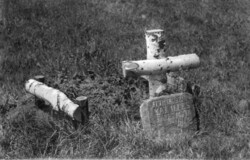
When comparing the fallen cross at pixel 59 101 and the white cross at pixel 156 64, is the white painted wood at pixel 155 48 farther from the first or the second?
the fallen cross at pixel 59 101

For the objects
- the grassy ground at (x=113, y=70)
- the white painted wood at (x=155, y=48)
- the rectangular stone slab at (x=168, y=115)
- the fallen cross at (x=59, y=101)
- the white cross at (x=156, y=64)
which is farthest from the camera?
the white painted wood at (x=155, y=48)

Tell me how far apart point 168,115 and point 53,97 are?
150cm

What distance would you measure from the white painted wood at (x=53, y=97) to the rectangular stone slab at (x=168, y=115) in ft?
2.91

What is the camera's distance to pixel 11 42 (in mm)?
8664

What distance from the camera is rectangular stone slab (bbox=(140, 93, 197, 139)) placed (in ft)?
17.0

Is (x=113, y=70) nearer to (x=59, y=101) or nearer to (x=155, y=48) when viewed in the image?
(x=155, y=48)

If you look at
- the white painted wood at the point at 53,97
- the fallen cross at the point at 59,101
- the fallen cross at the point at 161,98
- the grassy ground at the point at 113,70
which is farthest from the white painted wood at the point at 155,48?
the white painted wood at the point at 53,97

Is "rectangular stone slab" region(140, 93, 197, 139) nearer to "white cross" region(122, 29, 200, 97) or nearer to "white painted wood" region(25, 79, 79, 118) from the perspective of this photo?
"white cross" region(122, 29, 200, 97)

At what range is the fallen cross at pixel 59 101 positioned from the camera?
4961mm

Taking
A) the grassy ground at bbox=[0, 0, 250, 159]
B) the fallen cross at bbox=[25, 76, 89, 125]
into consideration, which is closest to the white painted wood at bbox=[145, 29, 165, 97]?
the grassy ground at bbox=[0, 0, 250, 159]

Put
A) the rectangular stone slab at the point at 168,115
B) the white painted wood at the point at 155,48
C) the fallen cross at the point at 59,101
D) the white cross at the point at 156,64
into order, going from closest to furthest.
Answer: the fallen cross at the point at 59,101 < the rectangular stone slab at the point at 168,115 < the white cross at the point at 156,64 < the white painted wood at the point at 155,48

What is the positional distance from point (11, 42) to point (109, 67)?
2.83 metres

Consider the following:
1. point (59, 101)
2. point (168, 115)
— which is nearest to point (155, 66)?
point (168, 115)

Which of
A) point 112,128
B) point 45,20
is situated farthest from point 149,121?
point 45,20
